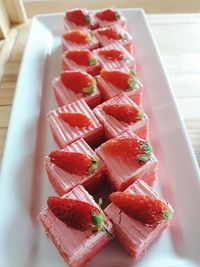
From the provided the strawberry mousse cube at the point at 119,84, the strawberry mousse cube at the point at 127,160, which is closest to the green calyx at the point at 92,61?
the strawberry mousse cube at the point at 119,84

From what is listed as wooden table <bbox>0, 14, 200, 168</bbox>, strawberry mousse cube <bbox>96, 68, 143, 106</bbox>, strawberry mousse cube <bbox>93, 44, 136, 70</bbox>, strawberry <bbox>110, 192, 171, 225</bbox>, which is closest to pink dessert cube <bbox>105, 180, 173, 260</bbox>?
strawberry <bbox>110, 192, 171, 225</bbox>

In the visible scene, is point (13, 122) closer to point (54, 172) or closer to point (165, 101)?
point (54, 172)

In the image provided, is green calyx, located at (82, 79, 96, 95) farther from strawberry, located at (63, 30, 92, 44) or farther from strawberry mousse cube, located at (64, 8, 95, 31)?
strawberry mousse cube, located at (64, 8, 95, 31)

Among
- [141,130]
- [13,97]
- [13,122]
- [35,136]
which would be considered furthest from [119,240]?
[13,97]

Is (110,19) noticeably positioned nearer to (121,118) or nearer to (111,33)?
(111,33)

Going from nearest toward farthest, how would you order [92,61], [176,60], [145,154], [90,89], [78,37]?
[145,154] < [90,89] < [92,61] < [78,37] < [176,60]

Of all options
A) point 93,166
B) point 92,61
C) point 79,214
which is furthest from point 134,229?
point 92,61
